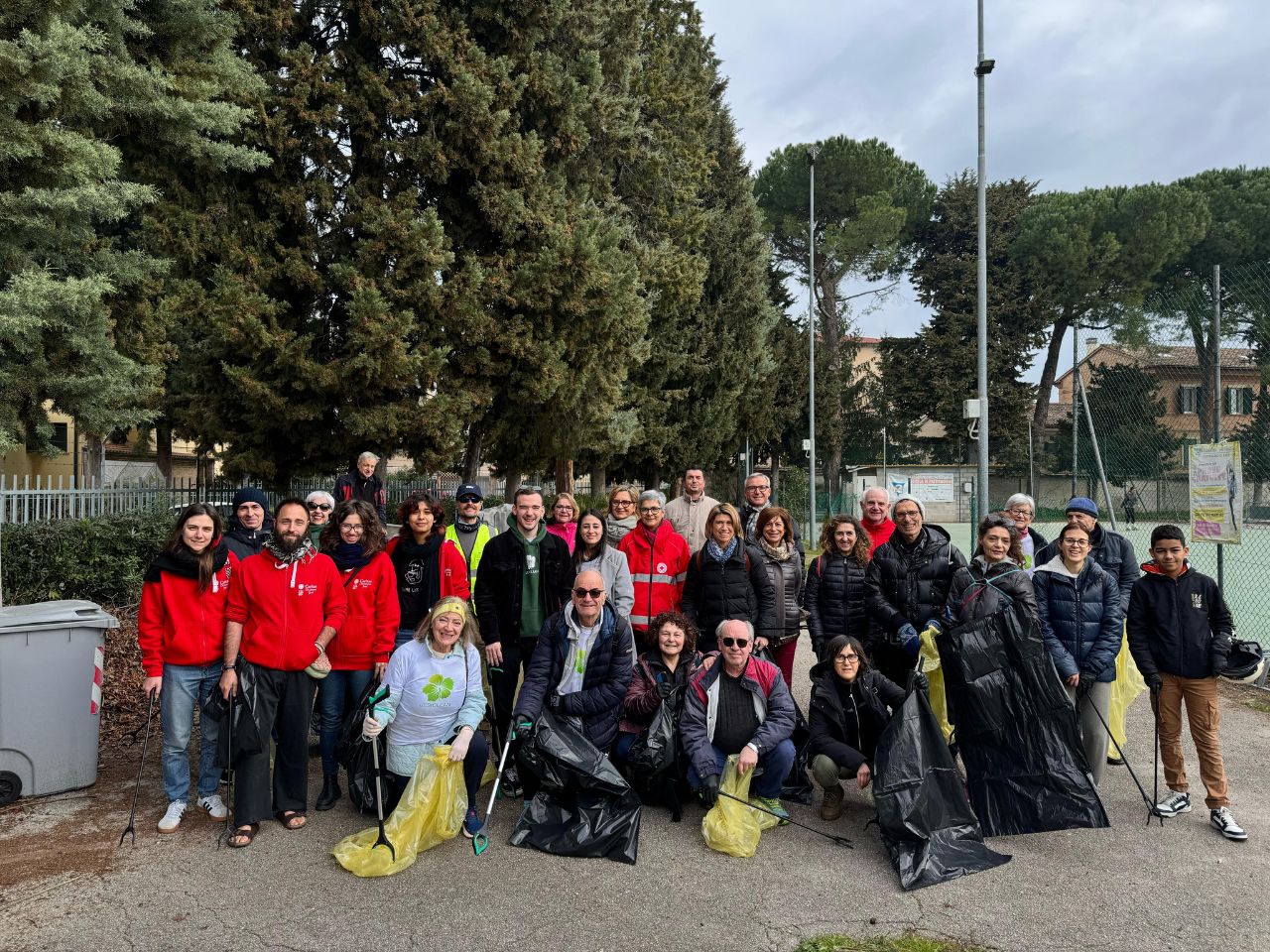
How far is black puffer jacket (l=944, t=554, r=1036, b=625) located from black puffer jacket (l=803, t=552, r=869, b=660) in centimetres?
67

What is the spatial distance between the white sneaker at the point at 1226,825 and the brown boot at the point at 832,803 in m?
1.93

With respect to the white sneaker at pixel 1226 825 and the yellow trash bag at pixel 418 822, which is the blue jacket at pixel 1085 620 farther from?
the yellow trash bag at pixel 418 822

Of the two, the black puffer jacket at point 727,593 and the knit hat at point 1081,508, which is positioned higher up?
the knit hat at point 1081,508

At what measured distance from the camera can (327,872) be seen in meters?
3.97

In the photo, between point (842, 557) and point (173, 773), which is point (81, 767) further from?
point (842, 557)

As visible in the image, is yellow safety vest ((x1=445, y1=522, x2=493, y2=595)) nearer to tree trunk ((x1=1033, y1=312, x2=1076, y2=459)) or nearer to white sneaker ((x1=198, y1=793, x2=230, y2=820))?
white sneaker ((x1=198, y1=793, x2=230, y2=820))

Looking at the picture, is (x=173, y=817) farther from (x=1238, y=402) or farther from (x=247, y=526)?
(x=1238, y=402)

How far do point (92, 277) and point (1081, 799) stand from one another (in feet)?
30.9

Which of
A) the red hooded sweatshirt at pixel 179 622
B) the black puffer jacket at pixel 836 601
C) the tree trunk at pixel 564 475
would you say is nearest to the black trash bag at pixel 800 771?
the black puffer jacket at pixel 836 601

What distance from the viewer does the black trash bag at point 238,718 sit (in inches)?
172

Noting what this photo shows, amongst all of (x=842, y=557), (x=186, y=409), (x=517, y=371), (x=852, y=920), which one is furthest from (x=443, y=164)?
(x=852, y=920)

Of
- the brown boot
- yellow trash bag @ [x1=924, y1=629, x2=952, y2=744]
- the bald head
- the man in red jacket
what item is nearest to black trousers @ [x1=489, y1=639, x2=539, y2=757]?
the bald head

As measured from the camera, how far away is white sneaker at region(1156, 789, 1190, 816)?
15.2 ft

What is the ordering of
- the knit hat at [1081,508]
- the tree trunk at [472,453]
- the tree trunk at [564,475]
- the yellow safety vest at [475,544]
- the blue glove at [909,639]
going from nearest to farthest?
the blue glove at [909,639] → the knit hat at [1081,508] → the yellow safety vest at [475,544] → the tree trunk at [472,453] → the tree trunk at [564,475]
